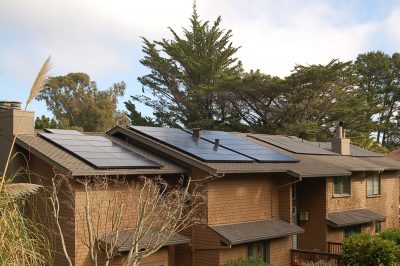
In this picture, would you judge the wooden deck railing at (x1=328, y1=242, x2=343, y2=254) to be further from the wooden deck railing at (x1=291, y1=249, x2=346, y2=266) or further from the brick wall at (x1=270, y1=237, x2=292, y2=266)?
the brick wall at (x1=270, y1=237, x2=292, y2=266)

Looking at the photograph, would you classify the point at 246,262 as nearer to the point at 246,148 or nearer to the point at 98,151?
the point at 246,148

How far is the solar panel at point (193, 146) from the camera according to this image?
16281 mm

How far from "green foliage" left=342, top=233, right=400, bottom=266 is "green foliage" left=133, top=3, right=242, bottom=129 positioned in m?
24.8

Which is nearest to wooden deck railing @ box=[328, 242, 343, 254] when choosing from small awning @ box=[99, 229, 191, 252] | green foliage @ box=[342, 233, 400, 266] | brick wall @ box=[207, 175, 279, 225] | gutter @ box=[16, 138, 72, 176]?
brick wall @ box=[207, 175, 279, 225]

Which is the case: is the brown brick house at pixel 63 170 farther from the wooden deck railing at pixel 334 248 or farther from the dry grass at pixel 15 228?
the wooden deck railing at pixel 334 248

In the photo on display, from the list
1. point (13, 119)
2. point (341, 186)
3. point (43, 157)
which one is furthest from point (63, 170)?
point (341, 186)

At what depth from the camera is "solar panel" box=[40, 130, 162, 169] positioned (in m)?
13.9

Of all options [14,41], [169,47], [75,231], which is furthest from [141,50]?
[14,41]

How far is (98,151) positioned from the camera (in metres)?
15.0

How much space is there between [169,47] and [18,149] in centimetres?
3033

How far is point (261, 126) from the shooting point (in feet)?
130

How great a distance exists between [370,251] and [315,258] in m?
2.62

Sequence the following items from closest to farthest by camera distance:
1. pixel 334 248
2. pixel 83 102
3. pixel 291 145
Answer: pixel 334 248, pixel 291 145, pixel 83 102

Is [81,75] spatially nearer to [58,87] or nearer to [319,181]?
[58,87]
